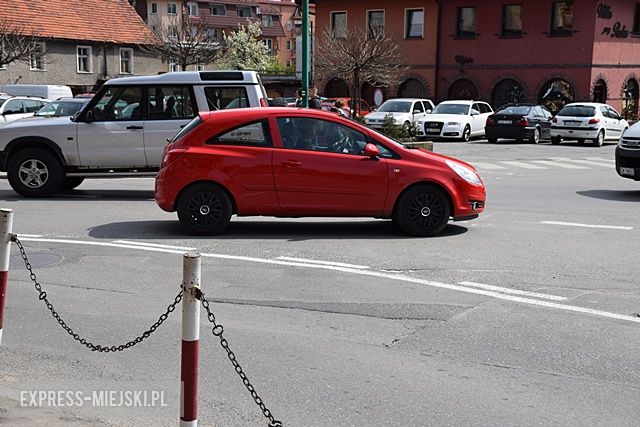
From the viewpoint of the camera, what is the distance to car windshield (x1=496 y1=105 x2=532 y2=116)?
110 ft

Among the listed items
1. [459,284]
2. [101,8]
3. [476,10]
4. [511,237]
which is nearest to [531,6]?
[476,10]

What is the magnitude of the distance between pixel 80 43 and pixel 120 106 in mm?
37259

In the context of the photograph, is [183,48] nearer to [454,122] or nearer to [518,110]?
[454,122]

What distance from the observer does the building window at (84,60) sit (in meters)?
50.3

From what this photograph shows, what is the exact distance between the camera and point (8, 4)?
46.5 metres

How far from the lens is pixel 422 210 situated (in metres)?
11.0

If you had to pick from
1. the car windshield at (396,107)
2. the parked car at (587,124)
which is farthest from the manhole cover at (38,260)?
the car windshield at (396,107)

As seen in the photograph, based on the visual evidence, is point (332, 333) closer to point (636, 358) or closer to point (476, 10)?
point (636, 358)

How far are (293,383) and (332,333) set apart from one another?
46.5 inches

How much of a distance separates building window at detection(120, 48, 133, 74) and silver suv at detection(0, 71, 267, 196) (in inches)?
1545

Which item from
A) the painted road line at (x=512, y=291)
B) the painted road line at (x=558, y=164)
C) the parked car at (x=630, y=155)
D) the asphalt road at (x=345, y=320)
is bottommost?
the painted road line at (x=558, y=164)

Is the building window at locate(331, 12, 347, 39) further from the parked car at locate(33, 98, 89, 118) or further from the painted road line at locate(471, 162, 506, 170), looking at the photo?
the painted road line at locate(471, 162, 506, 170)

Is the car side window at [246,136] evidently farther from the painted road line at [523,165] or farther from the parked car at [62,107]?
the parked car at [62,107]

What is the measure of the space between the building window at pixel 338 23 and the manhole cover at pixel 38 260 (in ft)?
129
